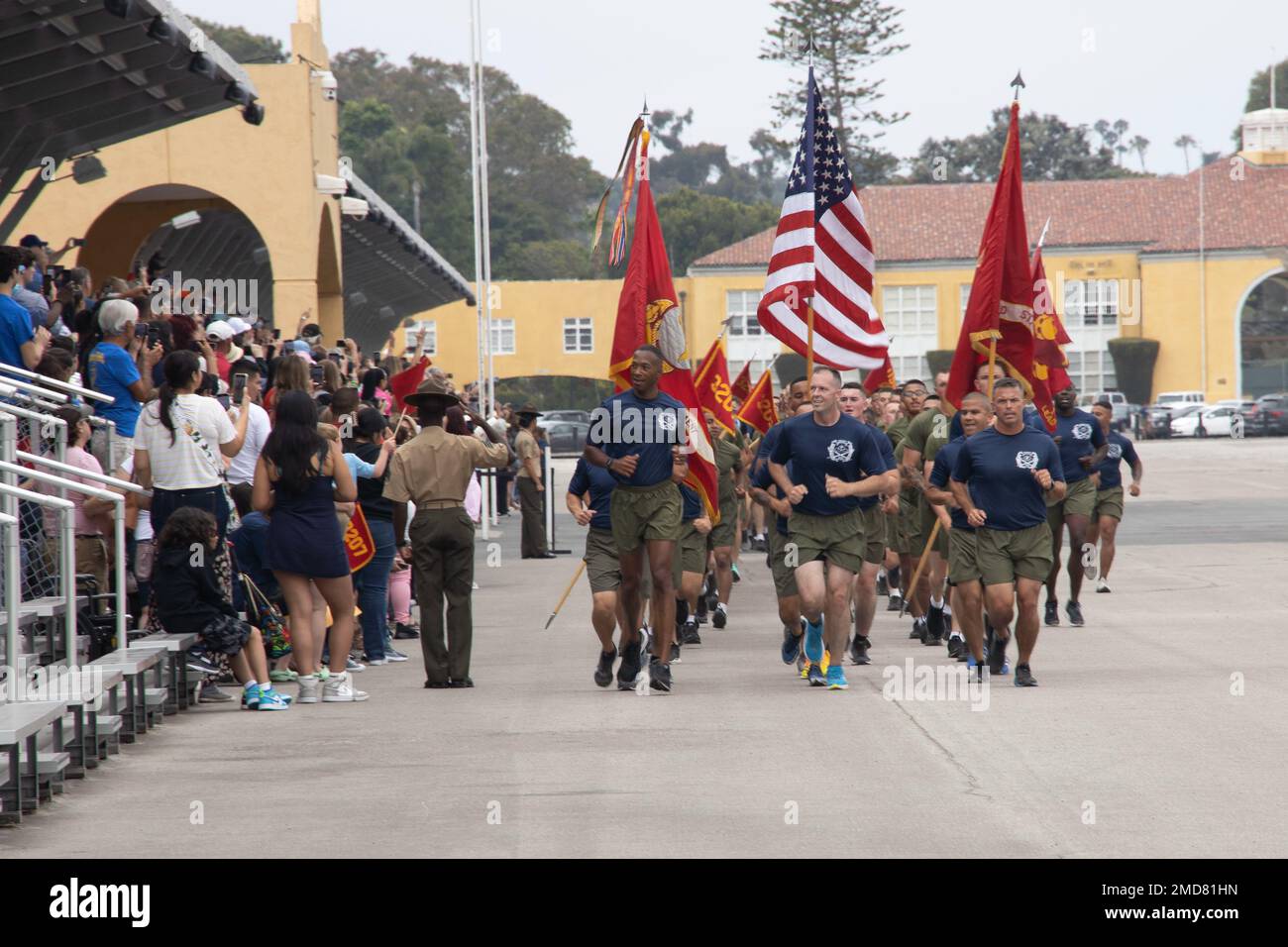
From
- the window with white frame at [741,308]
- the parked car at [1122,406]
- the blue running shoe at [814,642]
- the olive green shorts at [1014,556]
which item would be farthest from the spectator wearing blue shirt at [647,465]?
the window with white frame at [741,308]

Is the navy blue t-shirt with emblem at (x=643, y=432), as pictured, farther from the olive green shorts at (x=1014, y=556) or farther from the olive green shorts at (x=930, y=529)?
the olive green shorts at (x=930, y=529)

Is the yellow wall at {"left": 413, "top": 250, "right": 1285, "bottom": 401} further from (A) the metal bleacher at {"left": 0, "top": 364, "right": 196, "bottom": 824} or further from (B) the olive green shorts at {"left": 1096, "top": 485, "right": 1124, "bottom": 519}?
(A) the metal bleacher at {"left": 0, "top": 364, "right": 196, "bottom": 824}

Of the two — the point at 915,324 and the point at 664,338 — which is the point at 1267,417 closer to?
the point at 915,324

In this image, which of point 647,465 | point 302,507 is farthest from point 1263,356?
point 302,507

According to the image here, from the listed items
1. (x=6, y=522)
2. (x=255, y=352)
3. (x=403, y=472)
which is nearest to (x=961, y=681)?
(x=403, y=472)

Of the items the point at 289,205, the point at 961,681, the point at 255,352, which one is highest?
the point at 289,205

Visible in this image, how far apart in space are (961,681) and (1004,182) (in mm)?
3916

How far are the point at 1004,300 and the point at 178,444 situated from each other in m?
6.13

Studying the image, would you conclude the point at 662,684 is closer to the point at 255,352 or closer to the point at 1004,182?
the point at 1004,182

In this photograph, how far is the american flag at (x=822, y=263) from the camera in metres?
13.9

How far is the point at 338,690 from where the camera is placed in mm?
11367

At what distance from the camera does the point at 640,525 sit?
1149cm

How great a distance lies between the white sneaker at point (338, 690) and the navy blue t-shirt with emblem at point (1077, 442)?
722 cm

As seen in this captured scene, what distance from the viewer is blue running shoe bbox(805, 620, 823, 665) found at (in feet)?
38.6
